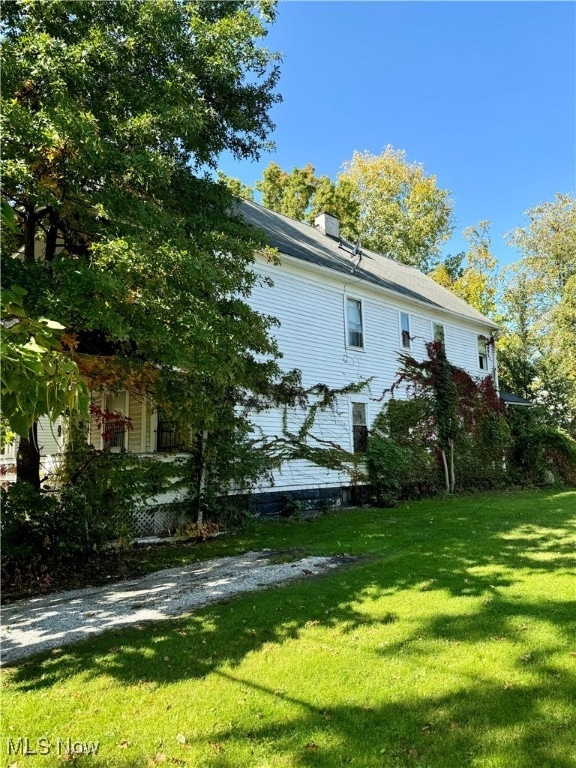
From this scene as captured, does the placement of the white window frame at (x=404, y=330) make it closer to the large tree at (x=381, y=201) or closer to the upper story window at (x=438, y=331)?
the upper story window at (x=438, y=331)

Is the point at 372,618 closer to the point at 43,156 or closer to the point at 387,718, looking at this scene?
the point at 387,718

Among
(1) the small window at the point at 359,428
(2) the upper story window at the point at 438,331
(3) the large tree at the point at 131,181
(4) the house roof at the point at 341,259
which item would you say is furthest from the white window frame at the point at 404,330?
(3) the large tree at the point at 131,181

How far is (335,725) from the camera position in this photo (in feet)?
9.69

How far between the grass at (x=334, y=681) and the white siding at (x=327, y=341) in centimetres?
798

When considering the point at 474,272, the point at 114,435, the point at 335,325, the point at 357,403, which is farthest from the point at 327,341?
the point at 474,272

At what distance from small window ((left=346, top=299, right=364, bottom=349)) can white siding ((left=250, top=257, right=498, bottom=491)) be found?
0.54 ft

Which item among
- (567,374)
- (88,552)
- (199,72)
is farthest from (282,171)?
(88,552)

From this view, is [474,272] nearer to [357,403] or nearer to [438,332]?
[438,332]

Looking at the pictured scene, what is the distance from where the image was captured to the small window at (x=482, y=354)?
22.1 m

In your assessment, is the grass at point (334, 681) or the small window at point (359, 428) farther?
the small window at point (359, 428)

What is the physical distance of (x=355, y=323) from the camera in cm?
1641

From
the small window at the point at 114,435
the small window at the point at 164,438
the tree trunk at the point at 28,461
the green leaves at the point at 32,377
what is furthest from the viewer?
the small window at the point at 114,435

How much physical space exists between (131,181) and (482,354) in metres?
19.0

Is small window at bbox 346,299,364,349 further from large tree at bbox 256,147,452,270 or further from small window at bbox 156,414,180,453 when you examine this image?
large tree at bbox 256,147,452,270
